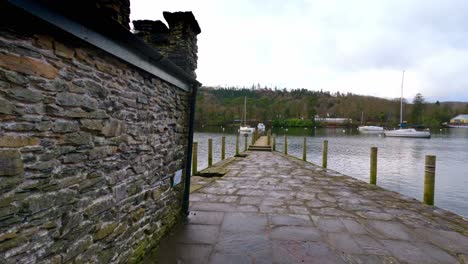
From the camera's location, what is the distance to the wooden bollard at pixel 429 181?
5.10m

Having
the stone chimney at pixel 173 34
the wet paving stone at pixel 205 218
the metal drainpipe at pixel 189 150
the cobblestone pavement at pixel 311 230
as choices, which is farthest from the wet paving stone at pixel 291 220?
the stone chimney at pixel 173 34

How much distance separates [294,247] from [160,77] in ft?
8.33

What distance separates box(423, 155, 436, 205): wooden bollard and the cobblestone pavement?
24 cm

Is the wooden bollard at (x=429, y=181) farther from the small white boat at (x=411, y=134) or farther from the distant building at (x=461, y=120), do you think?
the distant building at (x=461, y=120)

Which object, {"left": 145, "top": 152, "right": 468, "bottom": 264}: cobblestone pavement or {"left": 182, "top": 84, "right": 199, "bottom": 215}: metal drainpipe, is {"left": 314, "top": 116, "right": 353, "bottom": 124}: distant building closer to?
{"left": 145, "top": 152, "right": 468, "bottom": 264}: cobblestone pavement

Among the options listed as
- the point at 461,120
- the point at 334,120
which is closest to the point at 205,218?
the point at 334,120

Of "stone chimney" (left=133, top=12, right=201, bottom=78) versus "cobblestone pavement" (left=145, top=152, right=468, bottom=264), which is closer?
"cobblestone pavement" (left=145, top=152, right=468, bottom=264)

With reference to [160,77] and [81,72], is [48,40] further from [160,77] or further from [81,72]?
[160,77]

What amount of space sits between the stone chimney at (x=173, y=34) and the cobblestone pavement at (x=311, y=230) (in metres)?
2.32

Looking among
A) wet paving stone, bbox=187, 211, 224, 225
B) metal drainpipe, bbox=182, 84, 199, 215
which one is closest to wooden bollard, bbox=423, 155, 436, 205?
wet paving stone, bbox=187, 211, 224, 225

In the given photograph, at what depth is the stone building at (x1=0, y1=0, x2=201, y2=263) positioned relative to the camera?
53.2 inches

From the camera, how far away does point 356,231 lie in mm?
3570

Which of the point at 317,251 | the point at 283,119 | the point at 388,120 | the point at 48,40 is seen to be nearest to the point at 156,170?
the point at 48,40

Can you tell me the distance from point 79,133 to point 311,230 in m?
3.12
